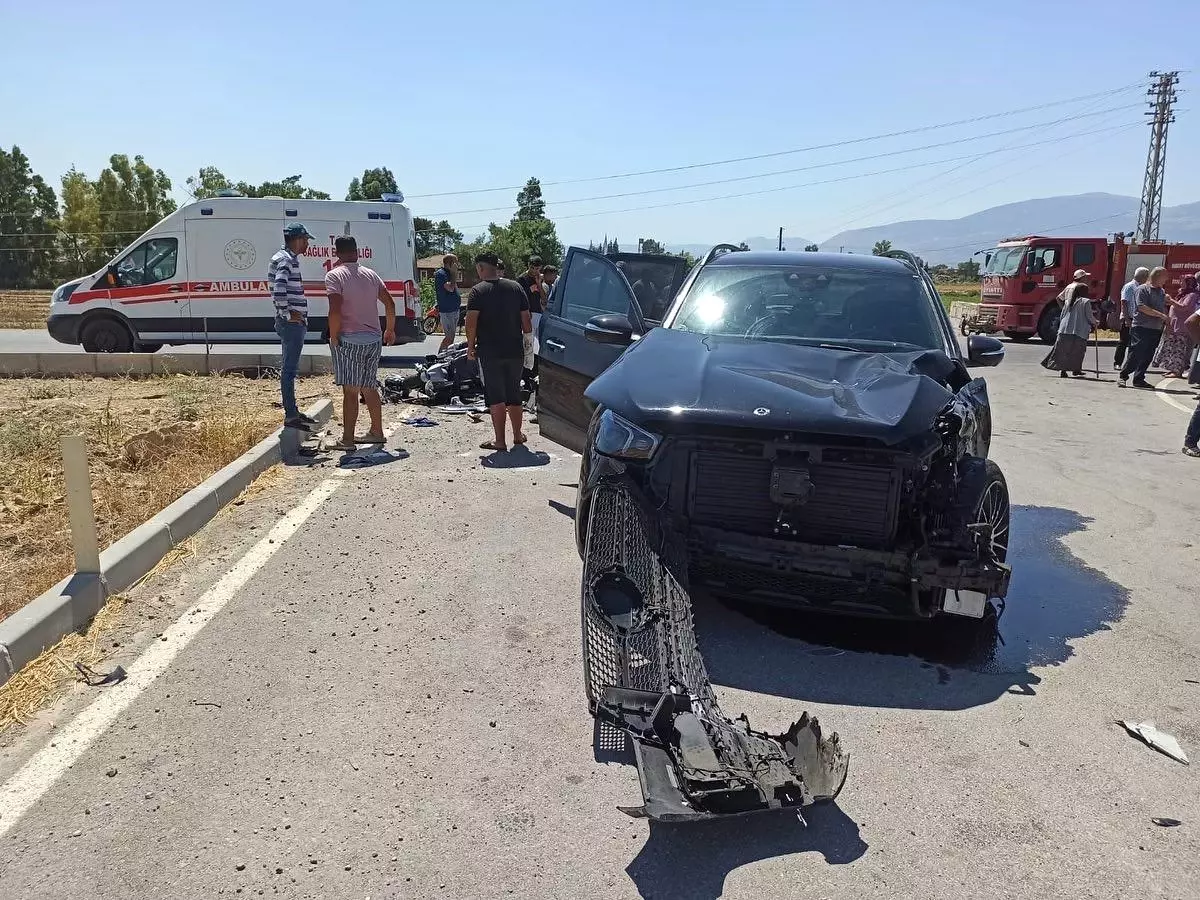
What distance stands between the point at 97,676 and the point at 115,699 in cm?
26

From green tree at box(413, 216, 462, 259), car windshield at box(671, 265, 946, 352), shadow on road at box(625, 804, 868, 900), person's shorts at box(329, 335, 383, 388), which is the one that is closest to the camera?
shadow on road at box(625, 804, 868, 900)

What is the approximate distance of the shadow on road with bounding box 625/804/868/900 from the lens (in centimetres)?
249

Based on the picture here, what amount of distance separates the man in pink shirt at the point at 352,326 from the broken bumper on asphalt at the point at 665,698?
176 inches

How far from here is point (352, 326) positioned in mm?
7793

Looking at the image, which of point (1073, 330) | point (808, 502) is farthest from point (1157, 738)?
point (1073, 330)

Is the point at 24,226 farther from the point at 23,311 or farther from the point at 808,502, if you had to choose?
the point at 808,502

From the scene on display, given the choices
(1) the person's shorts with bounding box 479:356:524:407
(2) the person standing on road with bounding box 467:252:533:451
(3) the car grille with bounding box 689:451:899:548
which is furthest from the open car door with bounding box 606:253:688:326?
(3) the car grille with bounding box 689:451:899:548

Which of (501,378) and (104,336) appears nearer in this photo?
(501,378)

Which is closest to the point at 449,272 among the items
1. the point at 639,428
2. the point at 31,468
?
the point at 31,468

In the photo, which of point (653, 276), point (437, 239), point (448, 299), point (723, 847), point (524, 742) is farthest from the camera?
point (437, 239)

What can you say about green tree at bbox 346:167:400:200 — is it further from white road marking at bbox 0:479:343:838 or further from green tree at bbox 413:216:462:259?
white road marking at bbox 0:479:343:838

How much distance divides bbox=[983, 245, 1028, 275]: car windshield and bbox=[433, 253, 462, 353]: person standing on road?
16877mm

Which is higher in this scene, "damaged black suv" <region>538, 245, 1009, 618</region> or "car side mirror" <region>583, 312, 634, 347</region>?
"car side mirror" <region>583, 312, 634, 347</region>

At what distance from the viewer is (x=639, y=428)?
404 cm
